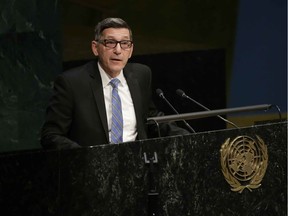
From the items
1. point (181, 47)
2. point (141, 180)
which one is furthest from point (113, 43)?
point (181, 47)

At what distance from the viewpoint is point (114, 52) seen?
3.42 meters

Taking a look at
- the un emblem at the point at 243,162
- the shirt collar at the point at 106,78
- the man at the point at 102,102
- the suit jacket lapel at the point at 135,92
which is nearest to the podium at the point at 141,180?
the un emblem at the point at 243,162

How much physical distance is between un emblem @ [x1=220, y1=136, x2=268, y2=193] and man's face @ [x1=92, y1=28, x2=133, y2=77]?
0.73m

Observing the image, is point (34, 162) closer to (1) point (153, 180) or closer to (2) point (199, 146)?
(1) point (153, 180)

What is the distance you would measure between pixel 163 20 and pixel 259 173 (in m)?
2.27

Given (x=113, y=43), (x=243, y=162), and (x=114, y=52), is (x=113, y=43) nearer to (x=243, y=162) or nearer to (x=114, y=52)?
(x=114, y=52)

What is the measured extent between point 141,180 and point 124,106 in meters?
0.67

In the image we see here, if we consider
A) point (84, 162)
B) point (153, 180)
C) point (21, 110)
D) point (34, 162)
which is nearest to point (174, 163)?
point (153, 180)

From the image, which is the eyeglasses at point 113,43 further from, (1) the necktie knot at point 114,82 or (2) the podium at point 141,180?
(2) the podium at point 141,180

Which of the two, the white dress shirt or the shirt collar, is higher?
the shirt collar

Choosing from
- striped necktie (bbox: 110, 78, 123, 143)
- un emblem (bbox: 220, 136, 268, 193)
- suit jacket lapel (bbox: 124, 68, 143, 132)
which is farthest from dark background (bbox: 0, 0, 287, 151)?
un emblem (bbox: 220, 136, 268, 193)

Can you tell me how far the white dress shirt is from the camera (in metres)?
3.37

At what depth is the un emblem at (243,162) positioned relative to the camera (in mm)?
2957

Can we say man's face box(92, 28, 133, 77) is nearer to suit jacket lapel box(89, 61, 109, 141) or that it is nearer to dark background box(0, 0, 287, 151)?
suit jacket lapel box(89, 61, 109, 141)
